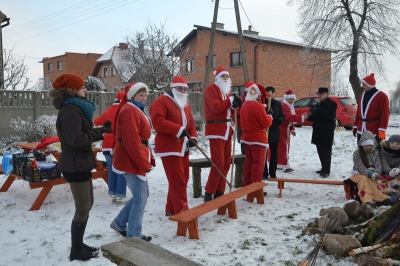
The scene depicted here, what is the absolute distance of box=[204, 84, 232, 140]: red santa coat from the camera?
573 centimetres

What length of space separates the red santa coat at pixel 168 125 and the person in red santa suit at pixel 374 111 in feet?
11.8

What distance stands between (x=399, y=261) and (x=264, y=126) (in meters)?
3.32

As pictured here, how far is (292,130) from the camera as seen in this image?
8867 millimetres

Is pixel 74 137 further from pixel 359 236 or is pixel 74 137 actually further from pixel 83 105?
pixel 359 236

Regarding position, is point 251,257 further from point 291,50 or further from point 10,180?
point 291,50

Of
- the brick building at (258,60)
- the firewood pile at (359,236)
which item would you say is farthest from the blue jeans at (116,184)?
the brick building at (258,60)

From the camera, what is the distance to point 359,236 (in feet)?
13.8

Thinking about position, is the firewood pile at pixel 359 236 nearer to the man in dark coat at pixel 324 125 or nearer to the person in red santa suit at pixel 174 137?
the person in red santa suit at pixel 174 137

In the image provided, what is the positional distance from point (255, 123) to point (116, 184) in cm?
252

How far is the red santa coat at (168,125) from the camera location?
4.92 meters

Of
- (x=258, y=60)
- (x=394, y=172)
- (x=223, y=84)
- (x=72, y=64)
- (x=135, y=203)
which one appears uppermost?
(x=72, y=64)

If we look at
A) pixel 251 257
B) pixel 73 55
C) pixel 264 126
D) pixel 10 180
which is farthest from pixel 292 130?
pixel 73 55

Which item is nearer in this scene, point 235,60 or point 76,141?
point 76,141

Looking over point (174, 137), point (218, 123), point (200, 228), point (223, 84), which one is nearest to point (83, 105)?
point (174, 137)
